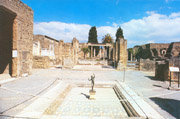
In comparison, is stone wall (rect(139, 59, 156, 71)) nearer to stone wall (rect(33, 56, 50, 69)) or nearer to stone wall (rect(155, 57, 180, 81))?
stone wall (rect(155, 57, 180, 81))

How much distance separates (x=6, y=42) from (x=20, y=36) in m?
1.22

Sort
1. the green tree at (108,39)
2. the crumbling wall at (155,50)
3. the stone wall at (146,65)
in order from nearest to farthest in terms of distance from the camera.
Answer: the stone wall at (146,65)
the crumbling wall at (155,50)
the green tree at (108,39)

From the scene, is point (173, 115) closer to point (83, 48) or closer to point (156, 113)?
point (156, 113)

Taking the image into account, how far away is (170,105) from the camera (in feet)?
14.1

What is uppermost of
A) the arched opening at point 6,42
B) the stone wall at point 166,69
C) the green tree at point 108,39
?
the green tree at point 108,39

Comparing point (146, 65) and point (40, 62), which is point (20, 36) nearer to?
point (40, 62)

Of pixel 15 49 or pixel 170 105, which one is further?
pixel 15 49

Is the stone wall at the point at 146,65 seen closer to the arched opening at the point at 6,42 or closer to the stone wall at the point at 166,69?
the stone wall at the point at 166,69

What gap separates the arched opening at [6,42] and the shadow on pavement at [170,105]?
32.4 feet

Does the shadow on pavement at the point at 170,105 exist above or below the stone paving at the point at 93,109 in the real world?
above

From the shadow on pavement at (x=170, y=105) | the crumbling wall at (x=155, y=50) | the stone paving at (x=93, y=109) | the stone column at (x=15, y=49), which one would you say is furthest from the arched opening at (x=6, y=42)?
the crumbling wall at (x=155, y=50)

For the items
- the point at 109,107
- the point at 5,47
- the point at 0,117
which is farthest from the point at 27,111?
the point at 5,47

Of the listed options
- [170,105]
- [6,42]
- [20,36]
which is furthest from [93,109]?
[6,42]

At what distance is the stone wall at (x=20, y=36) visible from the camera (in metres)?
8.19
